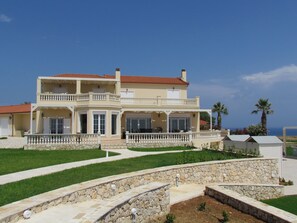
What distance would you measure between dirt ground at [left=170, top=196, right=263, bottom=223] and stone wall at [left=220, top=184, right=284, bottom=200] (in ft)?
10.4

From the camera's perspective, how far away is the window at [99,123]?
89.9 ft

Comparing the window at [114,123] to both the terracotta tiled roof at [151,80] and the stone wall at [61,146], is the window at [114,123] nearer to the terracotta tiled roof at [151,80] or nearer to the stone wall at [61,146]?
the stone wall at [61,146]

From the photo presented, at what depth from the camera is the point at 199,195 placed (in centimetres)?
1338

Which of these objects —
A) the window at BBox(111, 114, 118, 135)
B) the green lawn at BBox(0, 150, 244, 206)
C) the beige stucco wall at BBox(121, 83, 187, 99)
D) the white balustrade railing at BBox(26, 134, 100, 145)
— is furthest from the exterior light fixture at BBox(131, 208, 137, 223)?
the beige stucco wall at BBox(121, 83, 187, 99)

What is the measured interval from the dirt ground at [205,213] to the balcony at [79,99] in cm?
1689

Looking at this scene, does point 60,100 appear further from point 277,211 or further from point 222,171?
point 277,211

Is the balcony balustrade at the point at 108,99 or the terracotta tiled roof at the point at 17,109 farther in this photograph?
the terracotta tiled roof at the point at 17,109

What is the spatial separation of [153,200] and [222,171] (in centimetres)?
744

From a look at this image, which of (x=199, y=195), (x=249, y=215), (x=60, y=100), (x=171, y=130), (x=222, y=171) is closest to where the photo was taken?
(x=249, y=215)

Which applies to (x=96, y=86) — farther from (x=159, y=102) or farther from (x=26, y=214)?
(x=26, y=214)

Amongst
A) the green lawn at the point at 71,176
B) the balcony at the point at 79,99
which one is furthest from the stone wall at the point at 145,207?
the balcony at the point at 79,99

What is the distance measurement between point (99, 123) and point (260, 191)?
52.3ft

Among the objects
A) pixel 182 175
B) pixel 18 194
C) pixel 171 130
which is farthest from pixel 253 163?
pixel 171 130

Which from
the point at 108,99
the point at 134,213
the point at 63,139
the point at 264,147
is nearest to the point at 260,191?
the point at 264,147
